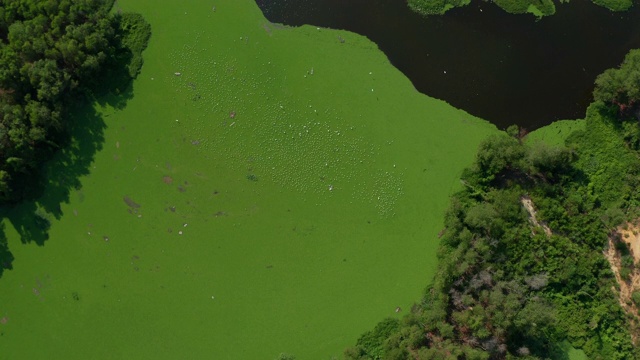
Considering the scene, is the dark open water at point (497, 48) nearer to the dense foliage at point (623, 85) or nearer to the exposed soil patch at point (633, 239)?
the dense foliage at point (623, 85)

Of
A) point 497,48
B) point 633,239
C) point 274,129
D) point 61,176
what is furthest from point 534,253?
point 61,176

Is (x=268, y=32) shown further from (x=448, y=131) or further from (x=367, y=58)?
(x=448, y=131)

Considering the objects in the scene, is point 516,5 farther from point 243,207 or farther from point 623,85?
point 243,207

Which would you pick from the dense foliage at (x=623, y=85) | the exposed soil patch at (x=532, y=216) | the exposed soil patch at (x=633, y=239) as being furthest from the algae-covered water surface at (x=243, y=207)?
the exposed soil patch at (x=633, y=239)

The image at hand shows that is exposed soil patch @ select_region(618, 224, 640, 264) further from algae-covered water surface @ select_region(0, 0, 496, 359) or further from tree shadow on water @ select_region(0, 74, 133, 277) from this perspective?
tree shadow on water @ select_region(0, 74, 133, 277)

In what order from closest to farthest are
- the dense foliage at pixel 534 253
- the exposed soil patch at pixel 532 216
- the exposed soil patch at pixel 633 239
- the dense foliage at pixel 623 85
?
the dense foliage at pixel 534 253 → the dense foliage at pixel 623 85 → the exposed soil patch at pixel 633 239 → the exposed soil patch at pixel 532 216
